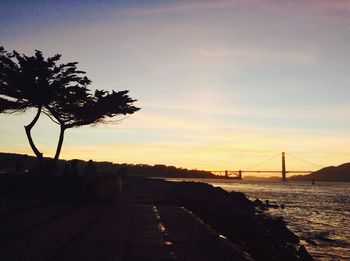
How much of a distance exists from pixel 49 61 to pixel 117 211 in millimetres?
13021

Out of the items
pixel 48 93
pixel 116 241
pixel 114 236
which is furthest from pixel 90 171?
pixel 116 241

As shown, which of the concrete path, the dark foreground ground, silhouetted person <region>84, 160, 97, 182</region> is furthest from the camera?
silhouetted person <region>84, 160, 97, 182</region>

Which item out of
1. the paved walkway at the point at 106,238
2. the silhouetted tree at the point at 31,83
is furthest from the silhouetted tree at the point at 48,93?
the paved walkway at the point at 106,238

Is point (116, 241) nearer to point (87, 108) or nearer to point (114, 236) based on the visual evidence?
point (114, 236)

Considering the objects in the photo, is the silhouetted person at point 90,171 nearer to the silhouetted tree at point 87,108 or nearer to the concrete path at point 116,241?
the silhouetted tree at point 87,108

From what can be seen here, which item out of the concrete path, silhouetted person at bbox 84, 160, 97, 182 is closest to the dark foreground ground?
the concrete path

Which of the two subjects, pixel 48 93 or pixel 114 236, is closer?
pixel 114 236

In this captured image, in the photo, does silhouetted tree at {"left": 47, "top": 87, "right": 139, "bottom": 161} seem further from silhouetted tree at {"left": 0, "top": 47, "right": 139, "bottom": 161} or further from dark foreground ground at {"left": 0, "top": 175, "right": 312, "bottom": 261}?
dark foreground ground at {"left": 0, "top": 175, "right": 312, "bottom": 261}

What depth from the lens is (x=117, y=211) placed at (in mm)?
16688

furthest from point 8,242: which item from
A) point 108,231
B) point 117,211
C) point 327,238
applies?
point 327,238

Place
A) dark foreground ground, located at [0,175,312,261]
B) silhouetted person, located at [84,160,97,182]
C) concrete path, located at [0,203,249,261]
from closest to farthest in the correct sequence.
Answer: concrete path, located at [0,203,249,261] → dark foreground ground, located at [0,175,312,261] → silhouetted person, located at [84,160,97,182]

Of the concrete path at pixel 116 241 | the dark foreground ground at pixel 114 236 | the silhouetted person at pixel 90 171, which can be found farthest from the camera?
the silhouetted person at pixel 90 171

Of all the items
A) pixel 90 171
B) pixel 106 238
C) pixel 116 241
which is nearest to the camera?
pixel 116 241

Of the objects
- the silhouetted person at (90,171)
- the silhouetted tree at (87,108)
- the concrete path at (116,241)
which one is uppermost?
the silhouetted tree at (87,108)
